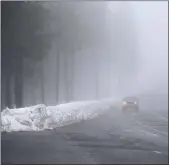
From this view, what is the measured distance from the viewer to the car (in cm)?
727

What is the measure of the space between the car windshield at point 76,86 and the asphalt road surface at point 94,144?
0.02 meters

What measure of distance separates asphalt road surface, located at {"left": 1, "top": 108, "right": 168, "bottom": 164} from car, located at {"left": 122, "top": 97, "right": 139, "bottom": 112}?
22 centimetres

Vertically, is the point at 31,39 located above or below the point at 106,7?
below

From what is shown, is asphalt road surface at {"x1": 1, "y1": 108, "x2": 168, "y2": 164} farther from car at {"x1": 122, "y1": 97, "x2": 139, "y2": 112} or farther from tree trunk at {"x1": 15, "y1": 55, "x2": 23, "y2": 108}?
tree trunk at {"x1": 15, "y1": 55, "x2": 23, "y2": 108}

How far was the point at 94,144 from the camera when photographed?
693 cm

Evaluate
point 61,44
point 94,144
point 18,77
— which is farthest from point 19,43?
point 94,144

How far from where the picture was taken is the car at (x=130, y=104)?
727cm

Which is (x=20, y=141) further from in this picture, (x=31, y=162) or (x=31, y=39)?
(x=31, y=39)

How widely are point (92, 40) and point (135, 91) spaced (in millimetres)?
1149

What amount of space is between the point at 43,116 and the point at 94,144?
97 centimetres

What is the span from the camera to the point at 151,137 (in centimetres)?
720

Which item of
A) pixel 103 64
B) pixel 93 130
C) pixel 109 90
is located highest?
pixel 103 64

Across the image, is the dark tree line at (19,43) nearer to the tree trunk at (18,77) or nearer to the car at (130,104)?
the tree trunk at (18,77)

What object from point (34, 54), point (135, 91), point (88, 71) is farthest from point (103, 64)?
point (34, 54)
